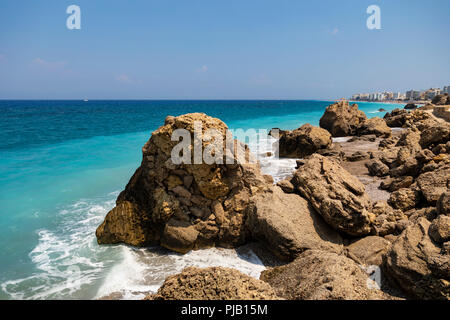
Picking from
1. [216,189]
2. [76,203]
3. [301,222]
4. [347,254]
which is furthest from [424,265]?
[76,203]

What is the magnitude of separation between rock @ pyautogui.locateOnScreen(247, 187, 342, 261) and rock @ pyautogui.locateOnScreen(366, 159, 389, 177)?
4838 mm

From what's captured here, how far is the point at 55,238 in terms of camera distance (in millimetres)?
6641

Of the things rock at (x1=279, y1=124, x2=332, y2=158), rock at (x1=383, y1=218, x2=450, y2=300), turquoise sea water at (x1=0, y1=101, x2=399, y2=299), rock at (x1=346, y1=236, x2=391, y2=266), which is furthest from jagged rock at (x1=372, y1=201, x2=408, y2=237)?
rock at (x1=279, y1=124, x2=332, y2=158)

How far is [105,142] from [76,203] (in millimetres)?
14407

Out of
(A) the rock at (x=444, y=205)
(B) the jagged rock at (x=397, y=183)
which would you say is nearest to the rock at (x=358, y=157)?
(B) the jagged rock at (x=397, y=183)

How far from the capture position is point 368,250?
4.74 meters

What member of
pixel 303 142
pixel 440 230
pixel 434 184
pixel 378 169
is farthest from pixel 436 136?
pixel 440 230

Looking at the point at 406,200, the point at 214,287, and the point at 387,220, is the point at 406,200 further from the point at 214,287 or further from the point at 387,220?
the point at 214,287

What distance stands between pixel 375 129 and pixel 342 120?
8.65 ft

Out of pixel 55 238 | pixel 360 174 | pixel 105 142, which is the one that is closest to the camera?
pixel 55 238

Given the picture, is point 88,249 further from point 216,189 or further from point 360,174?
point 360,174

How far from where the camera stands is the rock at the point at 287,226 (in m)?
4.79

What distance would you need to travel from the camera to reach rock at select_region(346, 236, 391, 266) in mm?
4535

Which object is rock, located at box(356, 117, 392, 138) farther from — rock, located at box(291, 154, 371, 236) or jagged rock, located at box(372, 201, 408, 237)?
rock, located at box(291, 154, 371, 236)
